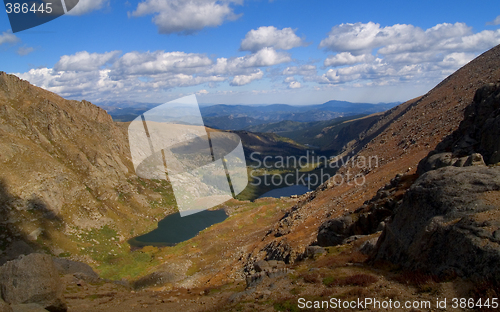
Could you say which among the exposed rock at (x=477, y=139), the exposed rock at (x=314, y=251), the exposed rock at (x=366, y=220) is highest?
the exposed rock at (x=477, y=139)

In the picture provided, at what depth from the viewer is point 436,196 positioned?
17.0 metres

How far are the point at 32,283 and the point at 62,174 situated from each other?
9396cm

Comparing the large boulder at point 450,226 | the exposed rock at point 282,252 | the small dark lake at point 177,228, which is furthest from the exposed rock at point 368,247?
the small dark lake at point 177,228

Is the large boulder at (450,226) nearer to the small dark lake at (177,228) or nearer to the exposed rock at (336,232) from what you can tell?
the exposed rock at (336,232)

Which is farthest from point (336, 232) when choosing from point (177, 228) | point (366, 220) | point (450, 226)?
point (177, 228)

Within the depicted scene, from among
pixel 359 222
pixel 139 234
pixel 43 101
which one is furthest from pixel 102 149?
pixel 359 222

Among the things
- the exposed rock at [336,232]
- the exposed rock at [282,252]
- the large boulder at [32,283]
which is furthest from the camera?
the exposed rock at [282,252]

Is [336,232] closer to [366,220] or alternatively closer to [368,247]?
[366,220]

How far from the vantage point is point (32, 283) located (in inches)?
822

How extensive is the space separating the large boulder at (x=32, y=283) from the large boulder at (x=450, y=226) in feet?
82.2

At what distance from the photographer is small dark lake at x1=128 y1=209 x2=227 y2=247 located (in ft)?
331

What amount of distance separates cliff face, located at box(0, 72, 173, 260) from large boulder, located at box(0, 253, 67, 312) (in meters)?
69.5

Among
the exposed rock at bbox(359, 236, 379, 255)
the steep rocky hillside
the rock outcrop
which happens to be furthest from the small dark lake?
the rock outcrop

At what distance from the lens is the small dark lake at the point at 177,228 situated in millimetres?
100812
